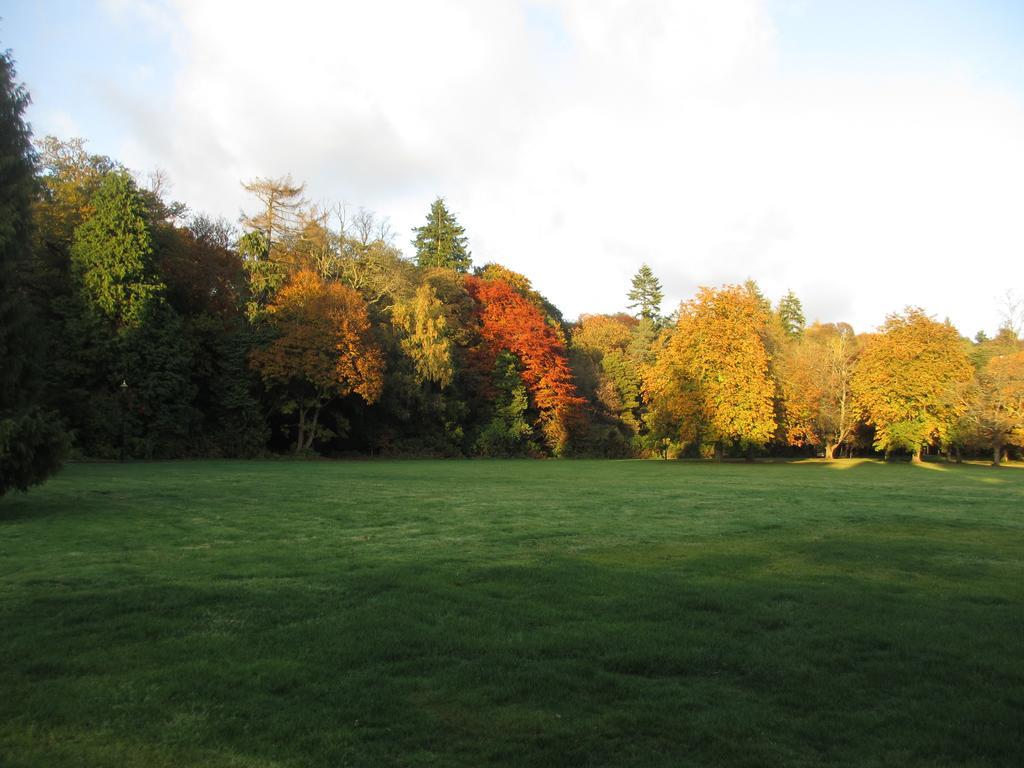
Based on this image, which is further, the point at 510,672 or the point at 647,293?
the point at 647,293

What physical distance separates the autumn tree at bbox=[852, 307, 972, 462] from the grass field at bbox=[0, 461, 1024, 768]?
1586 inches

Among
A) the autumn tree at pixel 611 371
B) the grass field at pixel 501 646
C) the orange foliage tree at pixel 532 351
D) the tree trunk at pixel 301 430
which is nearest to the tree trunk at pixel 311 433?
the tree trunk at pixel 301 430

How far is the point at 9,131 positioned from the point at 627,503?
1651 centimetres

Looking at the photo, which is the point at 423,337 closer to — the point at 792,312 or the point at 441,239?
the point at 441,239

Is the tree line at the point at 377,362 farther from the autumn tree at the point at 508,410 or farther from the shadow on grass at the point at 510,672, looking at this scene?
the shadow on grass at the point at 510,672

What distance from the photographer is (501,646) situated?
5570 millimetres

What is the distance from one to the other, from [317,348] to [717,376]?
23.7 metres

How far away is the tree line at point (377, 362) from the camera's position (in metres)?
34.2

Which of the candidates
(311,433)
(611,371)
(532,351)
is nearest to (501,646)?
(311,433)

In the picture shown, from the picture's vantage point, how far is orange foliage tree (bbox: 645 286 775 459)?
4131 centimetres

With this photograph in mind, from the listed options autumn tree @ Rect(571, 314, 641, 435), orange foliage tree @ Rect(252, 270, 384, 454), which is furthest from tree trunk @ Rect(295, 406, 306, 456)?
autumn tree @ Rect(571, 314, 641, 435)

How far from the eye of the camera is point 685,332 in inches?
1745

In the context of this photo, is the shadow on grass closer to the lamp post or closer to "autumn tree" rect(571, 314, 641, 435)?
the lamp post

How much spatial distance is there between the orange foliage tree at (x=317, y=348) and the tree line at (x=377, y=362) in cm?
11
